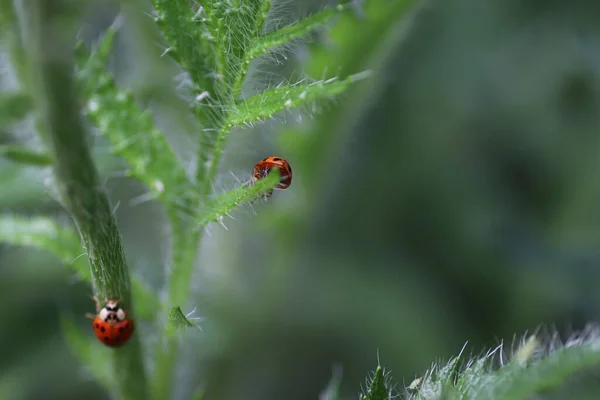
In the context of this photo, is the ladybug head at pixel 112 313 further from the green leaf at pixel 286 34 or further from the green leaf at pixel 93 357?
the green leaf at pixel 286 34

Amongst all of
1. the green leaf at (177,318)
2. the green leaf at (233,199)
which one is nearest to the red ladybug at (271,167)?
the green leaf at (233,199)

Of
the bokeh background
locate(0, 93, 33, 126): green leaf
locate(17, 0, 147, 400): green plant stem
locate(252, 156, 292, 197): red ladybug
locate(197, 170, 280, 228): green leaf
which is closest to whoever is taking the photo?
A: locate(17, 0, 147, 400): green plant stem

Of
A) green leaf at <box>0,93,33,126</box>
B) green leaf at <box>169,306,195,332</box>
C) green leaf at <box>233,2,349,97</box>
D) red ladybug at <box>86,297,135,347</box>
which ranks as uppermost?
green leaf at <box>233,2,349,97</box>

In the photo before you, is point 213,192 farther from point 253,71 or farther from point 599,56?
point 599,56

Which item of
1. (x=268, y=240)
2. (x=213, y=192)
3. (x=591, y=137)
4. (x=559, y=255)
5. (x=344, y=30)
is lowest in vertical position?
(x=268, y=240)

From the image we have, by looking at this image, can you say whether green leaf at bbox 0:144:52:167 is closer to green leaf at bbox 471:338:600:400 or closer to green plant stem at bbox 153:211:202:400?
green plant stem at bbox 153:211:202:400

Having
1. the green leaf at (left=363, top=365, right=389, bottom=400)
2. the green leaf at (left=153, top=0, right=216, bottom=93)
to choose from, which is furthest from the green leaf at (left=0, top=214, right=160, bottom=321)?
the green leaf at (left=363, top=365, right=389, bottom=400)

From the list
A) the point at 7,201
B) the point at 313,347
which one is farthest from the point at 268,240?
the point at 7,201

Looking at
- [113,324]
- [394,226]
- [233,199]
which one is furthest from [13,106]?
[394,226]
